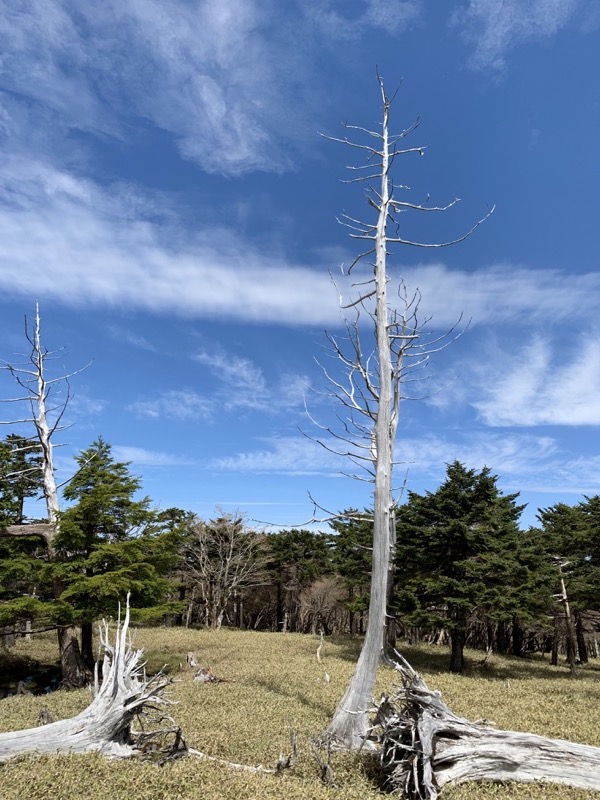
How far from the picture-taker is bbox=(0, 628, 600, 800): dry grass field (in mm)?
6383

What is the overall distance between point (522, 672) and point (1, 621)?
83.9 ft

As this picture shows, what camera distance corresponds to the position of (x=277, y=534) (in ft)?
166

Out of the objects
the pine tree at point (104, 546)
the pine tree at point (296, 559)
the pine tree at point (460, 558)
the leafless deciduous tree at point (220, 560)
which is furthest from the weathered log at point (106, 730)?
the pine tree at point (296, 559)

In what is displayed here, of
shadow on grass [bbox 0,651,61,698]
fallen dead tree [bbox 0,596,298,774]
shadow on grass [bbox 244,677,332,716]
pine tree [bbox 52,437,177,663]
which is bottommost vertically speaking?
shadow on grass [bbox 0,651,61,698]

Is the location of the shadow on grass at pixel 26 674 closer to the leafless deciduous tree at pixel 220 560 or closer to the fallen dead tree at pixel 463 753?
the fallen dead tree at pixel 463 753

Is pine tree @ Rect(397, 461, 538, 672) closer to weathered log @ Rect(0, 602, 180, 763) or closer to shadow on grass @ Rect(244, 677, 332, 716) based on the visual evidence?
shadow on grass @ Rect(244, 677, 332, 716)

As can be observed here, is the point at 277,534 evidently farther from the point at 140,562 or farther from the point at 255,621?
the point at 140,562

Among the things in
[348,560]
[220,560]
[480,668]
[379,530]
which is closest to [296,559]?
[220,560]

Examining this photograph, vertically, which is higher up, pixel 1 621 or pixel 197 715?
pixel 1 621

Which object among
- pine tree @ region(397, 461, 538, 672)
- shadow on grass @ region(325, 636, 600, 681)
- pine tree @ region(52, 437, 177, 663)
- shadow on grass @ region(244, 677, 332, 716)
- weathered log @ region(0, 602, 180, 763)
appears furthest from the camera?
shadow on grass @ region(325, 636, 600, 681)

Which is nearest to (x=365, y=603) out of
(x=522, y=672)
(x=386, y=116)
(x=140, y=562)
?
(x=522, y=672)

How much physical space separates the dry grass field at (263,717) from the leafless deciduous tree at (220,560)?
14.9m

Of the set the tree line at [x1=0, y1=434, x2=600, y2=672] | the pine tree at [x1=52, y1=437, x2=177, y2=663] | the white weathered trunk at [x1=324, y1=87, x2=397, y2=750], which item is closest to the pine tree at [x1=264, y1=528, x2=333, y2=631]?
the tree line at [x1=0, y1=434, x2=600, y2=672]

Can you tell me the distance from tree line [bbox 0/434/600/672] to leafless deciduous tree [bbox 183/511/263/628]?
178 millimetres
